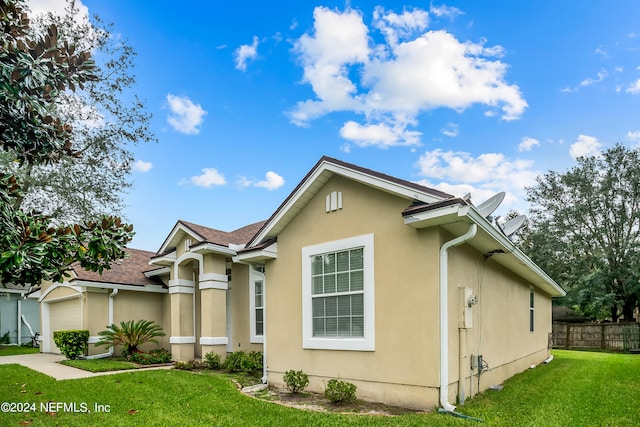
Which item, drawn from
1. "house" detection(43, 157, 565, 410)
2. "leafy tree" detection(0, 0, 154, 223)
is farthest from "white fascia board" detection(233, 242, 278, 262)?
"leafy tree" detection(0, 0, 154, 223)

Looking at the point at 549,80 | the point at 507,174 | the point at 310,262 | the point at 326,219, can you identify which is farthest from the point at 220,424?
the point at 507,174

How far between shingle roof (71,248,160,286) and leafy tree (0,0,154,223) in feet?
11.3

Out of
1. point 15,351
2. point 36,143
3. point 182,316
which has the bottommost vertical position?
point 15,351

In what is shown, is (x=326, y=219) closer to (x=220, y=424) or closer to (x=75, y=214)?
(x=220, y=424)

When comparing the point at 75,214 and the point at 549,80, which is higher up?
the point at 549,80

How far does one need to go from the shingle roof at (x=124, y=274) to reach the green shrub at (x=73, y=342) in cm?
177

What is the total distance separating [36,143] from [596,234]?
29.8m

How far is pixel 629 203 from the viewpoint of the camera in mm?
25641

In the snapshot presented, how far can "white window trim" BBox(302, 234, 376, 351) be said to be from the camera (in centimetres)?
757

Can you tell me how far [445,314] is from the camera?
6754 millimetres

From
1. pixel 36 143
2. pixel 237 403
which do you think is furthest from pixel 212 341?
pixel 36 143

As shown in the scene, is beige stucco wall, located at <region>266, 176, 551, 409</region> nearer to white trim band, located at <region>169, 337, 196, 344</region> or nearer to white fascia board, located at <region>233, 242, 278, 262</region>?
white fascia board, located at <region>233, 242, 278, 262</region>

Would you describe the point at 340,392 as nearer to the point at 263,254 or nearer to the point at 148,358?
the point at 263,254

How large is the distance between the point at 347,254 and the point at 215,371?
18.0 feet
